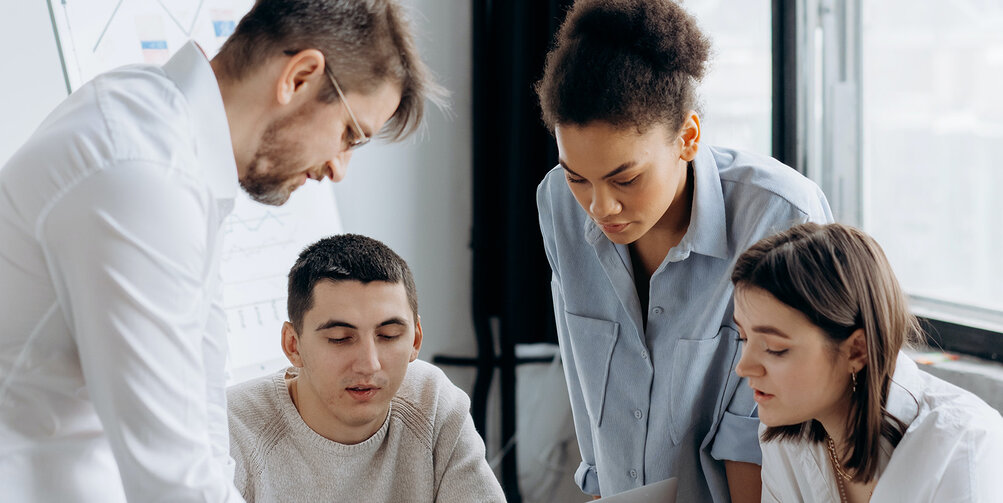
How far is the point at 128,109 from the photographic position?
2.85 ft

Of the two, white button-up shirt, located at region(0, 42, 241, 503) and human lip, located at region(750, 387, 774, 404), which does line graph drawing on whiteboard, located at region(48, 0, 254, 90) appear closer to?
white button-up shirt, located at region(0, 42, 241, 503)

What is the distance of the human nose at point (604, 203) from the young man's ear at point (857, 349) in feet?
1.15

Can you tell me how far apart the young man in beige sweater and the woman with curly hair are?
25cm

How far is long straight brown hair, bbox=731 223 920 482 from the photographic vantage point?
1240 millimetres

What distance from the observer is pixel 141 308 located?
0.82 metres

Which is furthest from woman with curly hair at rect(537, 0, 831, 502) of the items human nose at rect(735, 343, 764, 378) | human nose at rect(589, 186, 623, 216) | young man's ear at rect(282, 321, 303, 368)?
young man's ear at rect(282, 321, 303, 368)

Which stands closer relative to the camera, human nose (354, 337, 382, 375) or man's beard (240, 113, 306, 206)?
man's beard (240, 113, 306, 206)

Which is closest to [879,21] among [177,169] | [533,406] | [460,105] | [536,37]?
[536,37]

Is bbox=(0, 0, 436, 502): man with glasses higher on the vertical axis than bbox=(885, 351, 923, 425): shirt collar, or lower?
higher

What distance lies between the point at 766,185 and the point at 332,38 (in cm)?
66

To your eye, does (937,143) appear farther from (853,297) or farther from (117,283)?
(117,283)

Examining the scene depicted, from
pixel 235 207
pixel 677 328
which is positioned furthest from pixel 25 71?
pixel 677 328

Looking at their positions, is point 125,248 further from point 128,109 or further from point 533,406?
point 533,406

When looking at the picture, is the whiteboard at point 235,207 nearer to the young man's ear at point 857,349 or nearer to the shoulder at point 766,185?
the shoulder at point 766,185
